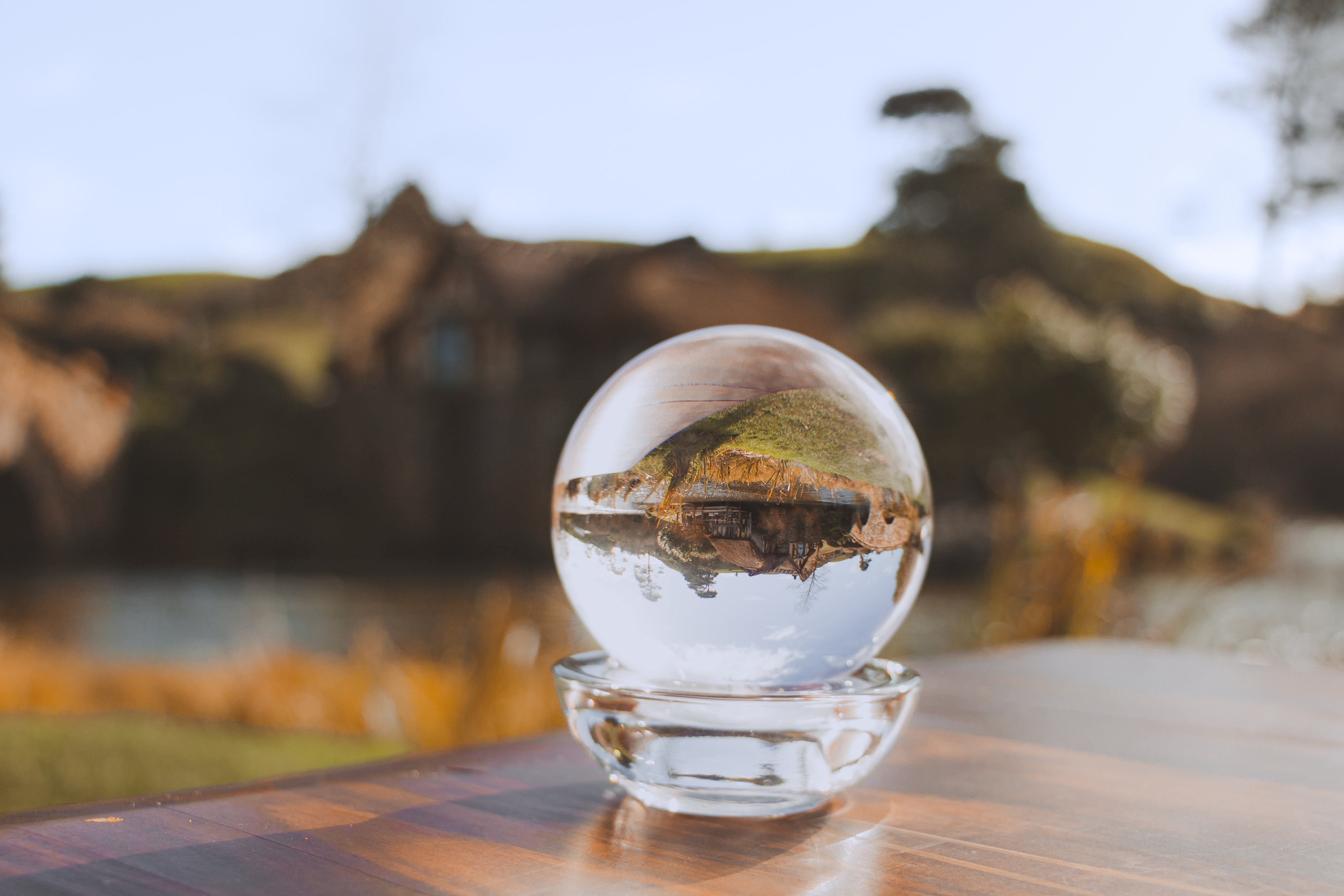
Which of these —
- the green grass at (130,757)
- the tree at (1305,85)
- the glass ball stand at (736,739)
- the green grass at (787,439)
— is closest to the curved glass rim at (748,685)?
the glass ball stand at (736,739)

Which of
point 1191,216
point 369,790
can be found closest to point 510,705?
point 369,790

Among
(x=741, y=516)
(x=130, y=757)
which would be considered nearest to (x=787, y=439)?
(x=741, y=516)

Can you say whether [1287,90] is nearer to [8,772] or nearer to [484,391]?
[484,391]

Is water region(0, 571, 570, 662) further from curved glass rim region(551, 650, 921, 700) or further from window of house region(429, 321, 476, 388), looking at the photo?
window of house region(429, 321, 476, 388)

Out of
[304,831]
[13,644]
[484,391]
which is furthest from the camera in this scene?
[484,391]

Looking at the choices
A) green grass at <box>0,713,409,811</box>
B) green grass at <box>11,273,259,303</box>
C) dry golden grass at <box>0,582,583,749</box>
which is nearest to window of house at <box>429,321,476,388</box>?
green grass at <box>11,273,259,303</box>

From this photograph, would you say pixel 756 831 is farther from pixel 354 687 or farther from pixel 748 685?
pixel 354 687
